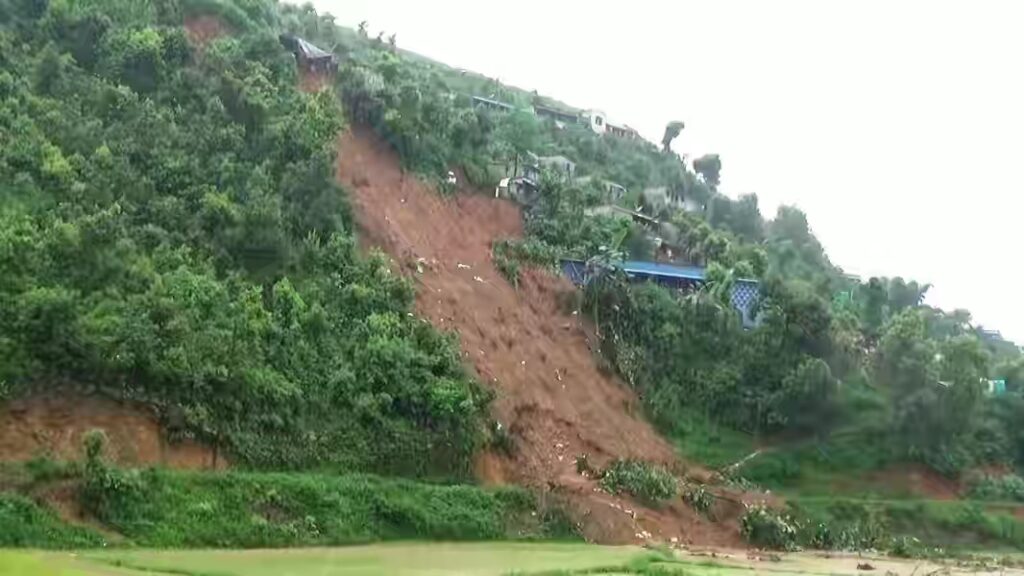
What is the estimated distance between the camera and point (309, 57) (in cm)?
3919

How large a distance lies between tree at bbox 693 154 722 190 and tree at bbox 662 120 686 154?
2.03m

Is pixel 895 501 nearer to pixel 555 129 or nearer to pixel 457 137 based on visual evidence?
pixel 457 137

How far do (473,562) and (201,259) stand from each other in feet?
38.7

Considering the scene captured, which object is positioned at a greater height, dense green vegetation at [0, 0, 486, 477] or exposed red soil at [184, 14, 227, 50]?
exposed red soil at [184, 14, 227, 50]

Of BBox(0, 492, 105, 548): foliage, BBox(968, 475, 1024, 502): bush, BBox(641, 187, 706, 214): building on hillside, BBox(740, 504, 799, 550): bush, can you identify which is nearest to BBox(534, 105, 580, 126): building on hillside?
BBox(641, 187, 706, 214): building on hillside

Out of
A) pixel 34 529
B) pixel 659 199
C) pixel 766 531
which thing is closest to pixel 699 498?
pixel 766 531

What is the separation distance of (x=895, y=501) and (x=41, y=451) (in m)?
25.5

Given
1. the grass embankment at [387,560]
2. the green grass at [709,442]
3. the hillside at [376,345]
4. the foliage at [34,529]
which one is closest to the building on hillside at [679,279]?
the hillside at [376,345]

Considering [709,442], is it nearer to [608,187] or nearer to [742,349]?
[742,349]

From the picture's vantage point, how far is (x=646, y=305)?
37281mm

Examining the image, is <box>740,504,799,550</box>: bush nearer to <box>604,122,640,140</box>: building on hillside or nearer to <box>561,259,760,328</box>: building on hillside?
<box>561,259,760,328</box>: building on hillside

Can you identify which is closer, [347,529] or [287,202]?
[347,529]

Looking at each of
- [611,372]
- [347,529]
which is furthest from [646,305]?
[347,529]

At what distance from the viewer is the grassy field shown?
55.9 ft
